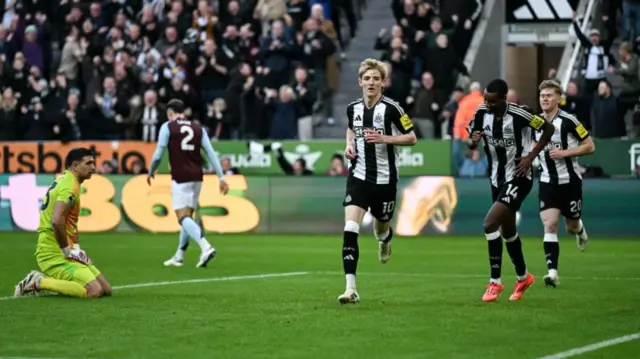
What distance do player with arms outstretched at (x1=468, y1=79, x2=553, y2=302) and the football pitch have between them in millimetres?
348

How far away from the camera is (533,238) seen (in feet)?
87.5

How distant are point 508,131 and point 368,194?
5.03 ft

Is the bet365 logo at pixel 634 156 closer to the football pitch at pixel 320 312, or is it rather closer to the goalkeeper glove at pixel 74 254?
the football pitch at pixel 320 312

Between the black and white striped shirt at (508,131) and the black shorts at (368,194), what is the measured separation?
105cm

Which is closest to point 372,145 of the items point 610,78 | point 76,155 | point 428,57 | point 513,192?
point 513,192

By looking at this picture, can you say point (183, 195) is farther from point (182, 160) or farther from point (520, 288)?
point (520, 288)

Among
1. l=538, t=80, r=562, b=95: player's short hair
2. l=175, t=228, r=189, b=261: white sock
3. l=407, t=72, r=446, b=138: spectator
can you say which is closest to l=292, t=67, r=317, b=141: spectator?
l=407, t=72, r=446, b=138: spectator

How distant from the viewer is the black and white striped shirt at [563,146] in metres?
17.2

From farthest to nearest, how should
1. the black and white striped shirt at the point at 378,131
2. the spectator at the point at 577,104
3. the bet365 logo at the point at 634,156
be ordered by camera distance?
the spectator at the point at 577,104 → the bet365 logo at the point at 634,156 → the black and white striped shirt at the point at 378,131

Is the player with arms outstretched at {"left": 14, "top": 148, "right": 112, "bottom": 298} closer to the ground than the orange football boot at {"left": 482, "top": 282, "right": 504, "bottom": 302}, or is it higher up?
higher up

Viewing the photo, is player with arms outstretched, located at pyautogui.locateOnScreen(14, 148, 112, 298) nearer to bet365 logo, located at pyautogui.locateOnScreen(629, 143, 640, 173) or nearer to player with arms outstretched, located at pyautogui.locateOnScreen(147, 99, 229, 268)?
player with arms outstretched, located at pyautogui.locateOnScreen(147, 99, 229, 268)

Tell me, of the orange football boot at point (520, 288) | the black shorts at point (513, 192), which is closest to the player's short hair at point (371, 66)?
the black shorts at point (513, 192)

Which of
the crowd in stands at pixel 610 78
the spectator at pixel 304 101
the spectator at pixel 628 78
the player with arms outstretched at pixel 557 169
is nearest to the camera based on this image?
the player with arms outstretched at pixel 557 169

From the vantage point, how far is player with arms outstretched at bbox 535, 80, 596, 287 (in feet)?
55.8
